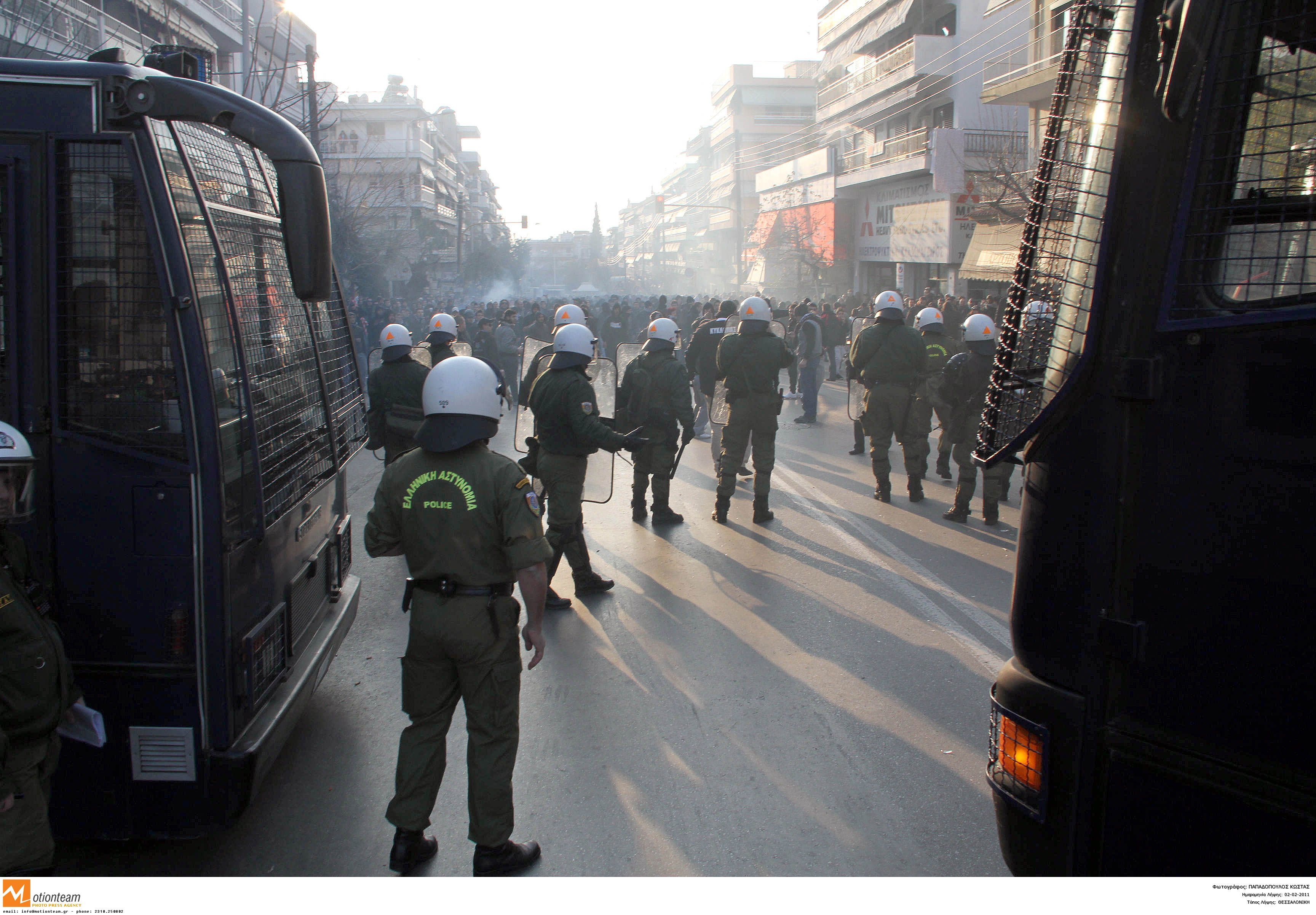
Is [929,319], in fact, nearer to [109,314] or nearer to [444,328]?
[444,328]

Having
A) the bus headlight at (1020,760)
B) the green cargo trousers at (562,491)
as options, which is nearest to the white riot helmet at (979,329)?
the green cargo trousers at (562,491)

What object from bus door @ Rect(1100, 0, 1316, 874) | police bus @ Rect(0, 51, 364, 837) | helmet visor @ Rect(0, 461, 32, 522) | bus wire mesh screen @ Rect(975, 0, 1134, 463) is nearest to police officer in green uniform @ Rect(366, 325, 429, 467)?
police bus @ Rect(0, 51, 364, 837)

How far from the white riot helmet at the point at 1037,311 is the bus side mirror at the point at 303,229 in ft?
6.65

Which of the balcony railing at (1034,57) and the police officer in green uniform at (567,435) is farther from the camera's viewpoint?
the balcony railing at (1034,57)

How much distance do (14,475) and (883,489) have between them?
8135mm

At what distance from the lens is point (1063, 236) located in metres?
2.42

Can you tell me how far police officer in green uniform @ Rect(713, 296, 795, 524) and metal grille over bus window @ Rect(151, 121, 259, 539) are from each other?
19.0ft

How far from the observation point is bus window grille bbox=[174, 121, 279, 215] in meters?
3.50

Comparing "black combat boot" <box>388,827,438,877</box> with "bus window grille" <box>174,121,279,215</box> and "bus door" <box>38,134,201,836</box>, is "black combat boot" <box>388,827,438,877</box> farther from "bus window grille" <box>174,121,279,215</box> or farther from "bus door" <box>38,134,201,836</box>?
"bus window grille" <box>174,121,279,215</box>

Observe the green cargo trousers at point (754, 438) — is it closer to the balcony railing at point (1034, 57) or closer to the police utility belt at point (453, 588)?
the police utility belt at point (453, 588)

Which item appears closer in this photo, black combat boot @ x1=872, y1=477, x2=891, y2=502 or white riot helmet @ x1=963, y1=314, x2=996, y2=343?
white riot helmet @ x1=963, y1=314, x2=996, y2=343

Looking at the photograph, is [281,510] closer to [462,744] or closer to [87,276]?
[87,276]

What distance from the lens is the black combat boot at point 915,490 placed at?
9.66 metres

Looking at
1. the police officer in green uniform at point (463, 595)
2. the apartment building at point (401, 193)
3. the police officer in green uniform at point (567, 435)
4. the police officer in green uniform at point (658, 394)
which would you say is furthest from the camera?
the apartment building at point (401, 193)
